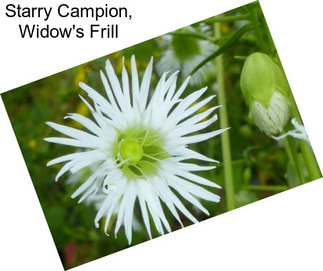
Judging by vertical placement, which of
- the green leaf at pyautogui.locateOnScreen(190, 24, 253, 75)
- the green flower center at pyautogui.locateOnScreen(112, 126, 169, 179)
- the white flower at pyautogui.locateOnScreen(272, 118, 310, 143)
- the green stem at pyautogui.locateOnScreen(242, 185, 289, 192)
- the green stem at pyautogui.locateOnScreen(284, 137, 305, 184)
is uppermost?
the green leaf at pyautogui.locateOnScreen(190, 24, 253, 75)

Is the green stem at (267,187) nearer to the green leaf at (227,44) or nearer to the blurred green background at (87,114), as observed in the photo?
the blurred green background at (87,114)

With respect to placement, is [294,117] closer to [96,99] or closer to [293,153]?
[293,153]

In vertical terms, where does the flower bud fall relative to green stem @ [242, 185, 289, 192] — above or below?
above

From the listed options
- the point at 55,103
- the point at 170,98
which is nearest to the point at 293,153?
the point at 170,98

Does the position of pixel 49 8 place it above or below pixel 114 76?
above

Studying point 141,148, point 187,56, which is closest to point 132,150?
point 141,148

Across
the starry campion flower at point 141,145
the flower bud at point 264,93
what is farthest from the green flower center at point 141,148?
the flower bud at point 264,93

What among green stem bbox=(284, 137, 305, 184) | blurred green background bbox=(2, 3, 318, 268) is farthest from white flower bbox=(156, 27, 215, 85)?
green stem bbox=(284, 137, 305, 184)

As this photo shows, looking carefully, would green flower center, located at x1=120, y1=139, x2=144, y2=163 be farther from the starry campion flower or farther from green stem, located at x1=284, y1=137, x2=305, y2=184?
green stem, located at x1=284, y1=137, x2=305, y2=184
